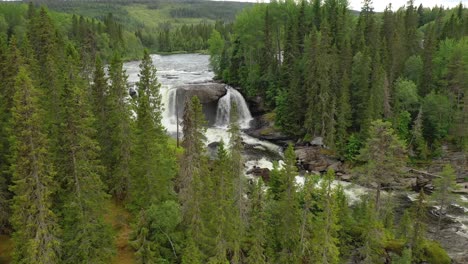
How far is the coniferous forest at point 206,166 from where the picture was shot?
24.8m

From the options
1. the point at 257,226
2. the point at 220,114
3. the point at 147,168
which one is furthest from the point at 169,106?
the point at 257,226

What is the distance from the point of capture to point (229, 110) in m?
74.9

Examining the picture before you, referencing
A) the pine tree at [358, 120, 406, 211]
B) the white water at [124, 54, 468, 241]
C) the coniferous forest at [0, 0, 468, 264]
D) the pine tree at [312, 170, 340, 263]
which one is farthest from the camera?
the white water at [124, 54, 468, 241]

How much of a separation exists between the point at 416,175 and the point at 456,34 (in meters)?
46.7

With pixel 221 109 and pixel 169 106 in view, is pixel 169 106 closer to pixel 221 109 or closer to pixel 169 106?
pixel 169 106

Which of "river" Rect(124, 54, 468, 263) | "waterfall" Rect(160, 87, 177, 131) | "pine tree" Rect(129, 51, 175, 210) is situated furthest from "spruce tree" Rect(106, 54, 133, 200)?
"waterfall" Rect(160, 87, 177, 131)

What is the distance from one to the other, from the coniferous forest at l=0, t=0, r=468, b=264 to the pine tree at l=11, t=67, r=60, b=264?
0.09 m

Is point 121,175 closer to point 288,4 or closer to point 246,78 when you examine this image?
point 246,78

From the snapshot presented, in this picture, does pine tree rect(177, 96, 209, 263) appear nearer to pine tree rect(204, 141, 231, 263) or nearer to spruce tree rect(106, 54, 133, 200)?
pine tree rect(204, 141, 231, 263)

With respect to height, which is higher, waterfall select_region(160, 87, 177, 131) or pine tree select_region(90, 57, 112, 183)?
pine tree select_region(90, 57, 112, 183)

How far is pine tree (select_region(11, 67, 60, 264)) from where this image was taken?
21219 mm

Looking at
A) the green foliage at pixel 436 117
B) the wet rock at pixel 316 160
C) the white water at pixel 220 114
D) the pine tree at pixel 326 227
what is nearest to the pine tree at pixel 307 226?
the pine tree at pixel 326 227

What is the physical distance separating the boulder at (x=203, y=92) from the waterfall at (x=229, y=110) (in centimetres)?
118

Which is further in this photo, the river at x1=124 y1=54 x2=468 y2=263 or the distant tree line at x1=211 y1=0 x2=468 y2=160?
the distant tree line at x1=211 y1=0 x2=468 y2=160
